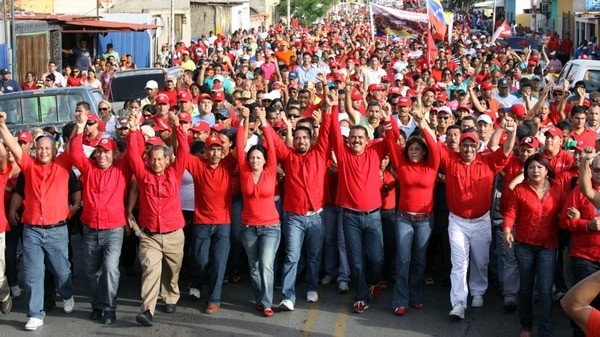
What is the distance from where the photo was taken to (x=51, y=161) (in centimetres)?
902

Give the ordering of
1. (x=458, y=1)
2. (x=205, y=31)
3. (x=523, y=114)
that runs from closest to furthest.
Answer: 1. (x=523, y=114)
2. (x=205, y=31)
3. (x=458, y=1)

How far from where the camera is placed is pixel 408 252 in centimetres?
930

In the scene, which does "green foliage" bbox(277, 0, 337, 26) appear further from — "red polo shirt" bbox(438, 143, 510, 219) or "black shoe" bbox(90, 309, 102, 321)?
"black shoe" bbox(90, 309, 102, 321)

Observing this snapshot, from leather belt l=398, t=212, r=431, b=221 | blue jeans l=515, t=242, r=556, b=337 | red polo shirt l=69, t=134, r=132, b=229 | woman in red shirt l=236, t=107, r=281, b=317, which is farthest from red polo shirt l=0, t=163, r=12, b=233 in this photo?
blue jeans l=515, t=242, r=556, b=337

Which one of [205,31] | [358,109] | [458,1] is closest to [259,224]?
[358,109]

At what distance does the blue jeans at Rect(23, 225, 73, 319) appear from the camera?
351 inches

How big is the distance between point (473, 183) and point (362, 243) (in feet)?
3.95

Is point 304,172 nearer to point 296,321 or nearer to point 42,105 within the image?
point 296,321

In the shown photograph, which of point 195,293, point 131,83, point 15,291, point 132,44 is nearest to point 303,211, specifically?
point 195,293

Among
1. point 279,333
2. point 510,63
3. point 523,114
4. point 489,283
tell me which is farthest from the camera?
point 510,63

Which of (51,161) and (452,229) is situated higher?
(51,161)

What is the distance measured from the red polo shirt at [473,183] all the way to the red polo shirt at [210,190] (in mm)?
2036

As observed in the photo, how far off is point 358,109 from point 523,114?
1.95 meters

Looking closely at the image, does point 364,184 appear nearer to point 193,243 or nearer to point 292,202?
point 292,202
